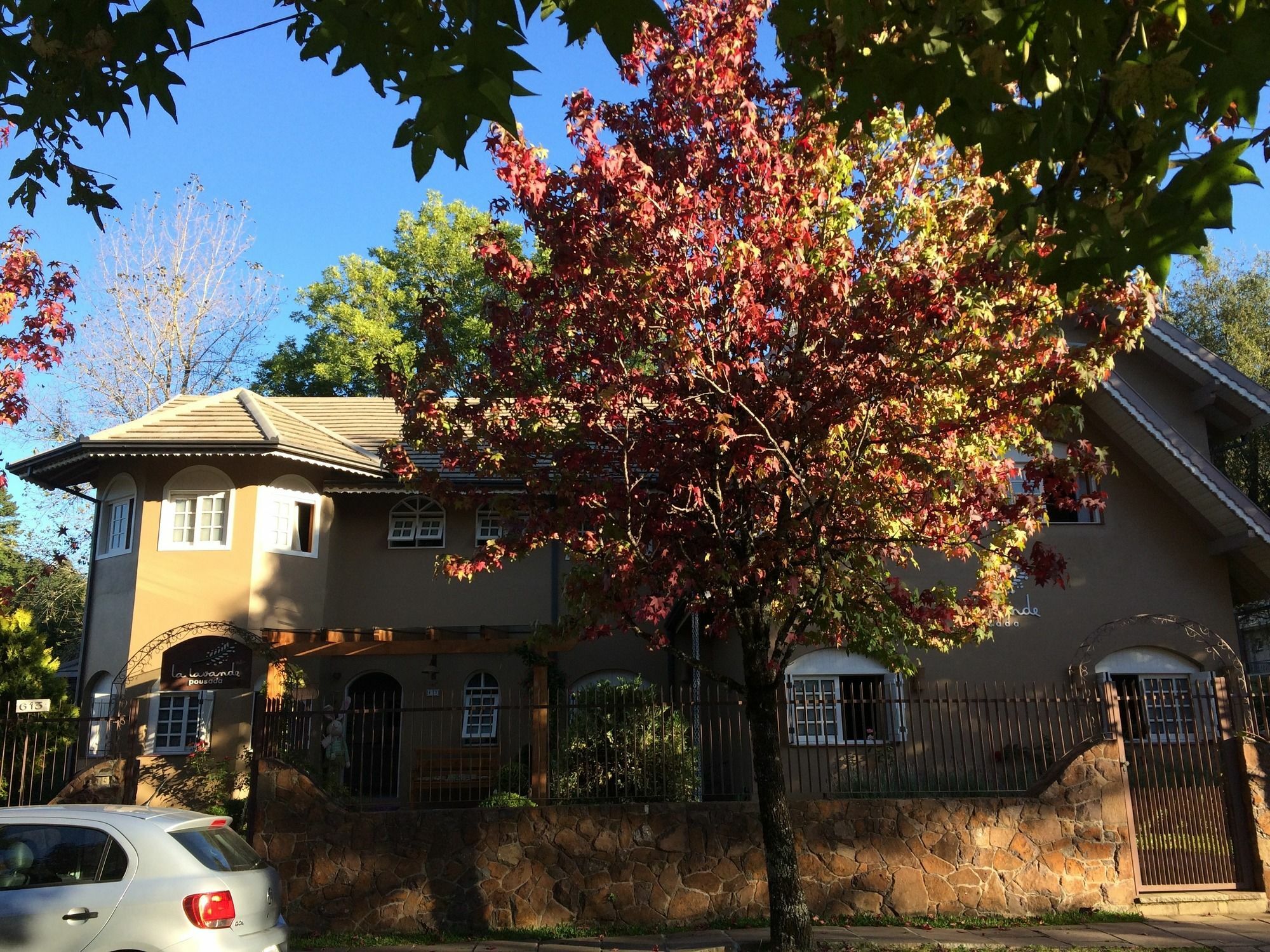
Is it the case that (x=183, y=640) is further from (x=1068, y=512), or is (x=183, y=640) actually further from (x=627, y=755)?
(x=1068, y=512)

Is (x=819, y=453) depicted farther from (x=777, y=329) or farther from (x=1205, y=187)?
(x=1205, y=187)

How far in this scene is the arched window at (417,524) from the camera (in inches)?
760

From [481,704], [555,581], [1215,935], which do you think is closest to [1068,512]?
[1215,935]

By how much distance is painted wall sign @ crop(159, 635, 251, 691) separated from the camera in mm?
17078

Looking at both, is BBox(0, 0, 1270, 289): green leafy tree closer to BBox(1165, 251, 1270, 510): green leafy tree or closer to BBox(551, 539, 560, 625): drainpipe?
BBox(551, 539, 560, 625): drainpipe

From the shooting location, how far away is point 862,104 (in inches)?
190

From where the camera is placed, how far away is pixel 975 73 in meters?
4.65

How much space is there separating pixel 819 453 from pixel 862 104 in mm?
4466

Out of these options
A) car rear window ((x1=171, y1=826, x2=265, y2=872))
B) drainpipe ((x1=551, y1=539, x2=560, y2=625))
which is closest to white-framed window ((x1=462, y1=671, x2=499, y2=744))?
drainpipe ((x1=551, y1=539, x2=560, y2=625))

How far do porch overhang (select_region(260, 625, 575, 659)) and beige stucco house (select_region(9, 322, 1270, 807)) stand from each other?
1.5 inches

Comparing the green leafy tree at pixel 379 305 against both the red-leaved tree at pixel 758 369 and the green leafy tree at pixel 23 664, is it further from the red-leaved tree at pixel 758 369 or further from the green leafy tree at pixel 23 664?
the red-leaved tree at pixel 758 369

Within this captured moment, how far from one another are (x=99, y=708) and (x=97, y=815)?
11990 mm

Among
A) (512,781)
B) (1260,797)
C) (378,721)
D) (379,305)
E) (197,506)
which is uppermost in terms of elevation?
(379,305)

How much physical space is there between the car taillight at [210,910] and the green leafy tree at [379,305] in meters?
23.2
